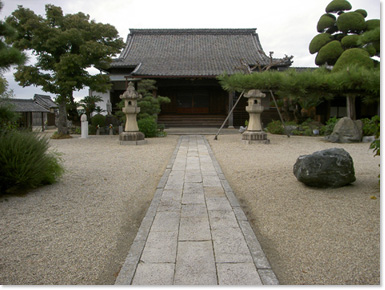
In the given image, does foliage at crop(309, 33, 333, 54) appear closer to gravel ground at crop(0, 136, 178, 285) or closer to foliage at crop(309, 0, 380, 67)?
foliage at crop(309, 0, 380, 67)

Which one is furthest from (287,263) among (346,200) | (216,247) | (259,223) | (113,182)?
(113,182)

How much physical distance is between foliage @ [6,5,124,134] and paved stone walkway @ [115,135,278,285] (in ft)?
30.3

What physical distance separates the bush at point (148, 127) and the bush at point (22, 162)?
7659mm

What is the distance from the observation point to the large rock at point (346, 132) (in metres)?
10.8

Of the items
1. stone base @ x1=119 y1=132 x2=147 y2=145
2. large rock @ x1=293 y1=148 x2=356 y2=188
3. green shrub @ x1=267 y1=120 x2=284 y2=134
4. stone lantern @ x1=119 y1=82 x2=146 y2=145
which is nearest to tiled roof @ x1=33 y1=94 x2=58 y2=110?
stone lantern @ x1=119 y1=82 x2=146 y2=145

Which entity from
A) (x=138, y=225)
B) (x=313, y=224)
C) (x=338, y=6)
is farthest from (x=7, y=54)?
(x=338, y=6)

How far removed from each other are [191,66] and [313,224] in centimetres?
1473

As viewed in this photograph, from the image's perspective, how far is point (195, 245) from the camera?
273cm

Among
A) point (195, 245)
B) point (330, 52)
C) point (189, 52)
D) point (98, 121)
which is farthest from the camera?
point (189, 52)

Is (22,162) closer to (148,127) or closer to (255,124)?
(255,124)

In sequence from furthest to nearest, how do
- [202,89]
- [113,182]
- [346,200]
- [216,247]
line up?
[202,89] < [113,182] < [346,200] < [216,247]

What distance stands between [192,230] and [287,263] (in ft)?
3.32

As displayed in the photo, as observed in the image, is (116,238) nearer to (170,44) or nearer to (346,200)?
(346,200)

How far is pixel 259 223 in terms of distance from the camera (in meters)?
3.40
